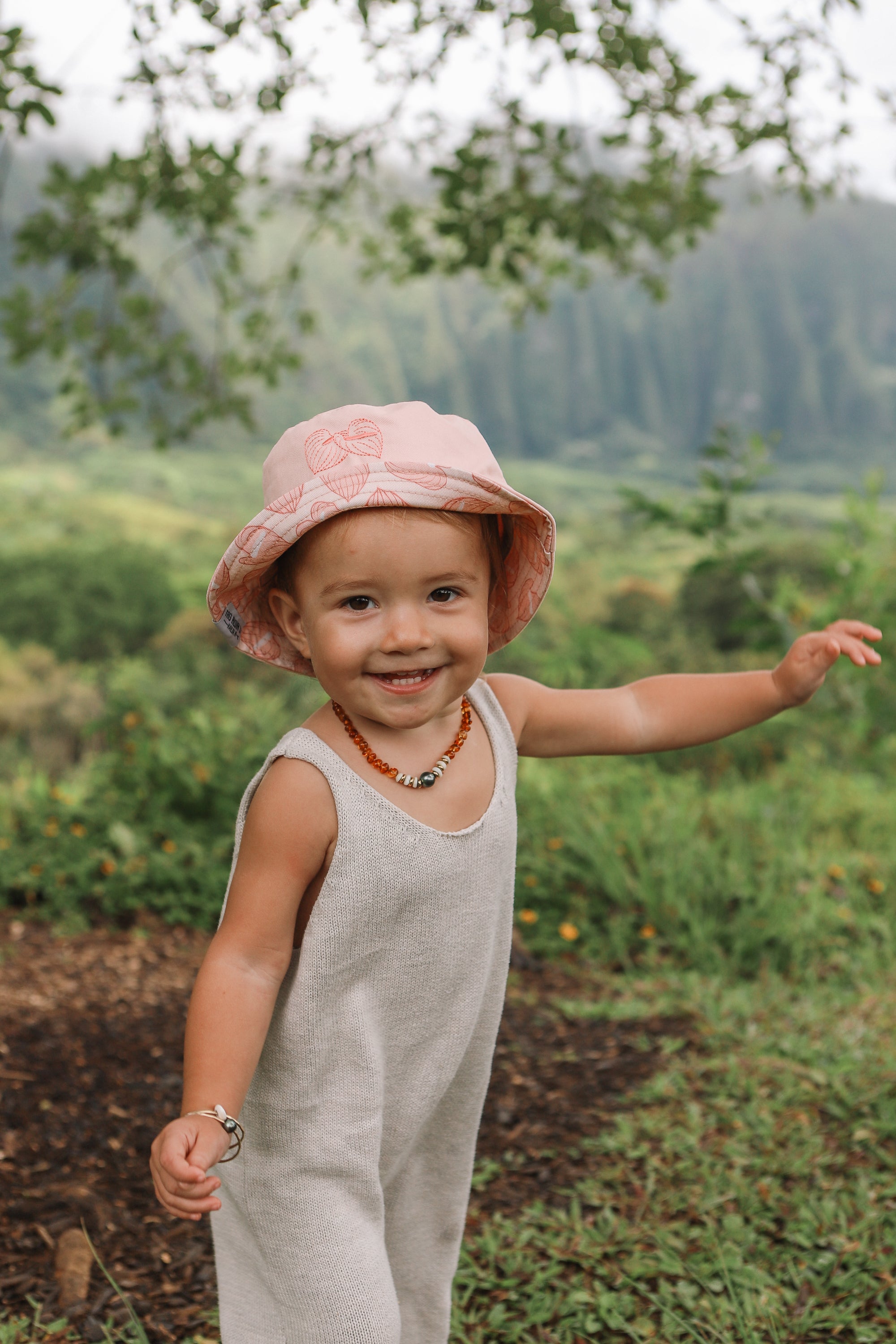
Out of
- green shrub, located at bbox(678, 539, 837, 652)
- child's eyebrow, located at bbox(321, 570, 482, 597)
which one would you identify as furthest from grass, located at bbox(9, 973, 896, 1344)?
green shrub, located at bbox(678, 539, 837, 652)

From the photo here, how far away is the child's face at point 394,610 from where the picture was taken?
1.36m

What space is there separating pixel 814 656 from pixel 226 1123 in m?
1.03

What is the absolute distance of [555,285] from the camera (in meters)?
9.85

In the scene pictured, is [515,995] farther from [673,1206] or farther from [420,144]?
[420,144]

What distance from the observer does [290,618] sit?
152cm

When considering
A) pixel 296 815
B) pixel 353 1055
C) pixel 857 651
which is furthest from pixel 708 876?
pixel 296 815

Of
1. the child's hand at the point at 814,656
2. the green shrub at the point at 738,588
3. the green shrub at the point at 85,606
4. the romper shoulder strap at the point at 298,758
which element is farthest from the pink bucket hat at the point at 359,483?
the green shrub at the point at 85,606

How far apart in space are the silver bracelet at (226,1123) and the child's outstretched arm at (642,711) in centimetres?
70

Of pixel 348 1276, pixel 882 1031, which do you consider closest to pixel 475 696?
pixel 348 1276

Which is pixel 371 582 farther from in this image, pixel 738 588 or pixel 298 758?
pixel 738 588

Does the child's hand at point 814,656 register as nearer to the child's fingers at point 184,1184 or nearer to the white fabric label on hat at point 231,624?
the white fabric label on hat at point 231,624

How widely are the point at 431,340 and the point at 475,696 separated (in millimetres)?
8310

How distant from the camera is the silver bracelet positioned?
1275 mm

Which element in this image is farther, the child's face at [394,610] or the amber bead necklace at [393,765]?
the amber bead necklace at [393,765]
